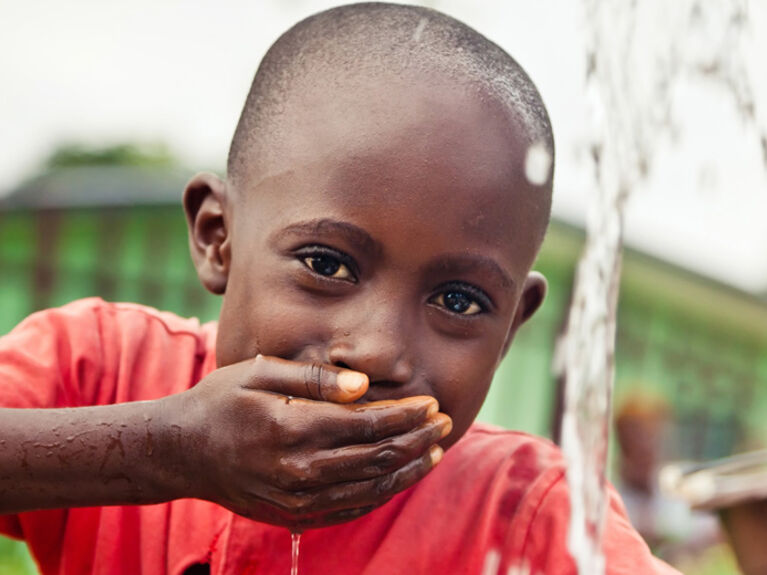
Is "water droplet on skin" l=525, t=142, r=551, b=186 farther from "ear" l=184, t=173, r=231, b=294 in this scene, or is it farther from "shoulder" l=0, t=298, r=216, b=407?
"shoulder" l=0, t=298, r=216, b=407

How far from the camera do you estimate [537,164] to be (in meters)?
1.73

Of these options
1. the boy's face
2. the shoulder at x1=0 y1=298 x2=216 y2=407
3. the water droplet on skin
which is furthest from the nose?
the shoulder at x1=0 y1=298 x2=216 y2=407

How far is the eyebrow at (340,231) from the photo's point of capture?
4.86 ft

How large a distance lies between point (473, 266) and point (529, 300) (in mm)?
469

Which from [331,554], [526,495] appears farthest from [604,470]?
[331,554]

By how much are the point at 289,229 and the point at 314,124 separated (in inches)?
8.1

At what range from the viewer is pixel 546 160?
5.83ft

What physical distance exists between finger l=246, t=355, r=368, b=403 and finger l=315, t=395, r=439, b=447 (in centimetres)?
3

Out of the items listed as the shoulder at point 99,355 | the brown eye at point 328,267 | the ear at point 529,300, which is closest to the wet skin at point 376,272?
the brown eye at point 328,267

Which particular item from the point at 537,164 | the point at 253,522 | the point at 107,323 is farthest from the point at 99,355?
the point at 537,164

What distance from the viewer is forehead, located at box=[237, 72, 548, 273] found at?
1504 millimetres

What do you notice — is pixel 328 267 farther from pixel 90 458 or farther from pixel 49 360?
pixel 49 360

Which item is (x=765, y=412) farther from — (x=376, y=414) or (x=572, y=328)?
(x=376, y=414)

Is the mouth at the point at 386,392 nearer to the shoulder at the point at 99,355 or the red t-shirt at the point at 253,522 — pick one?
the red t-shirt at the point at 253,522
